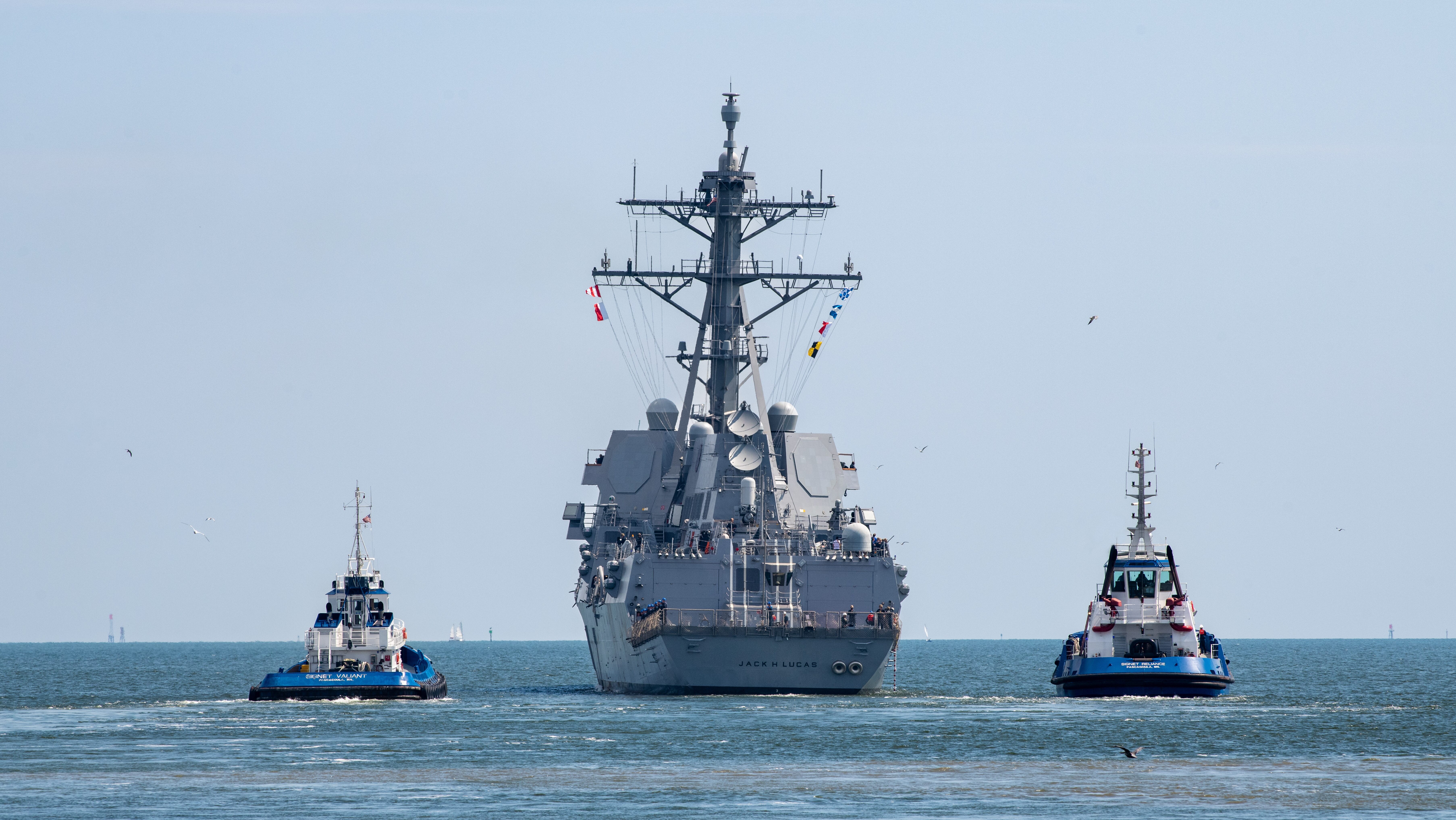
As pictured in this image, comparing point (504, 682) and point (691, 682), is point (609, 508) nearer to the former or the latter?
point (691, 682)

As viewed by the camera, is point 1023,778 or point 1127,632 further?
point 1127,632

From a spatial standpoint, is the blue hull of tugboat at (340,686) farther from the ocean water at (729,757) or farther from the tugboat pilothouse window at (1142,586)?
the tugboat pilothouse window at (1142,586)

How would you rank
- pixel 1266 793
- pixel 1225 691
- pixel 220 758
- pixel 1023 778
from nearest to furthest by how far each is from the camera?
pixel 1266 793
pixel 1023 778
pixel 220 758
pixel 1225 691

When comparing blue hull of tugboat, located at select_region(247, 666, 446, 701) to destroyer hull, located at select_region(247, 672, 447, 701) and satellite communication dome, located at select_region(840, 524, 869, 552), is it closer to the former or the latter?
destroyer hull, located at select_region(247, 672, 447, 701)

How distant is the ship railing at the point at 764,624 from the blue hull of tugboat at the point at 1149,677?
5.92 meters

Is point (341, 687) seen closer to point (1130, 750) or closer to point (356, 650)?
point (356, 650)

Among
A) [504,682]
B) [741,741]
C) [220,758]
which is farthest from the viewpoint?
[504,682]

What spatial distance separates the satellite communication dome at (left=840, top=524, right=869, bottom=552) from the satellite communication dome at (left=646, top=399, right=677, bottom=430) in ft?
39.0

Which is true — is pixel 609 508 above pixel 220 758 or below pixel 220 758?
above

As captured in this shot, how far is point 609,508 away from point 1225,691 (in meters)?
25.0

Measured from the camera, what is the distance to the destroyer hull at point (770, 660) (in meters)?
61.1

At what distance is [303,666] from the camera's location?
6278cm

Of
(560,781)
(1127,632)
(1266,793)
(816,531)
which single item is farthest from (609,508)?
(1266,793)

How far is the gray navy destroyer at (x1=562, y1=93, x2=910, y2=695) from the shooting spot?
203 feet
